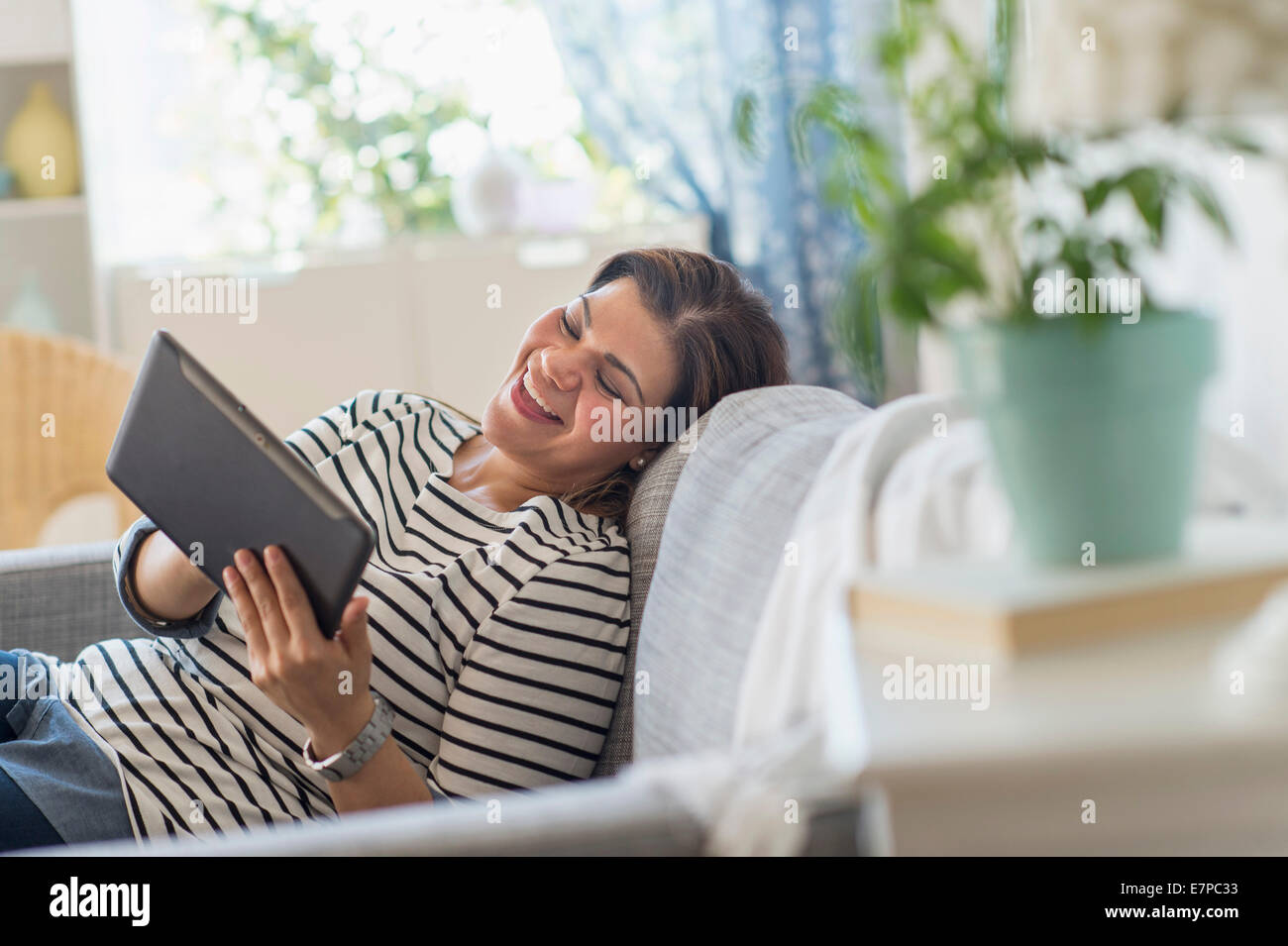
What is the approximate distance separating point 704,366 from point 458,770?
50 cm

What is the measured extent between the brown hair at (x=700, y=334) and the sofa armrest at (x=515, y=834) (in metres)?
0.69

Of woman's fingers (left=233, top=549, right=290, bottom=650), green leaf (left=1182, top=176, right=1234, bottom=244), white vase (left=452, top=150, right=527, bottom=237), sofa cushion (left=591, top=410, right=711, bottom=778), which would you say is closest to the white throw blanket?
green leaf (left=1182, top=176, right=1234, bottom=244)

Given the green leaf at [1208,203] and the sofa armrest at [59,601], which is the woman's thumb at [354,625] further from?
the green leaf at [1208,203]

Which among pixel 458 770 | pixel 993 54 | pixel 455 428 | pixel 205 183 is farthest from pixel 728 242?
pixel 993 54

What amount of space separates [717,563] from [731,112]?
2.57 meters

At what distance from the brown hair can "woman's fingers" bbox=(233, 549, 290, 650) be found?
39 centimetres

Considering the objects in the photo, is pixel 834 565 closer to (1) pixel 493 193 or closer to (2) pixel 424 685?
(2) pixel 424 685

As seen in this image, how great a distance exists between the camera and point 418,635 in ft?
3.67

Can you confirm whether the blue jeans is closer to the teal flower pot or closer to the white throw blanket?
the white throw blanket

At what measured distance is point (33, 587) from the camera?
1392 mm

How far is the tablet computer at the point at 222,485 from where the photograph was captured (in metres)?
0.95

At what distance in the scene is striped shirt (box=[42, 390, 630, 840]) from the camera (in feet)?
3.48

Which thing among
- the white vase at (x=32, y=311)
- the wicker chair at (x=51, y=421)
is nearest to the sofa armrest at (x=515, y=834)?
the wicker chair at (x=51, y=421)

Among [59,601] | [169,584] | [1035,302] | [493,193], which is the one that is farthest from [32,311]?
[1035,302]
